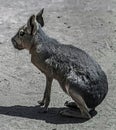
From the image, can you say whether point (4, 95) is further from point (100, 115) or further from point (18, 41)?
point (100, 115)

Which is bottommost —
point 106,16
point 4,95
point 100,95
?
point 106,16

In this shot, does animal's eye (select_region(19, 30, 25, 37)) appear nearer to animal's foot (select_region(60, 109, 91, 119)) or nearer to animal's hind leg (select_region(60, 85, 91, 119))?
animal's hind leg (select_region(60, 85, 91, 119))

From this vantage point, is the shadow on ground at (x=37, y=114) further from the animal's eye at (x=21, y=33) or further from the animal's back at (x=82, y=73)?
the animal's eye at (x=21, y=33)

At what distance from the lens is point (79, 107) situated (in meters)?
7.33

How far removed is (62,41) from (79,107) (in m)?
3.01

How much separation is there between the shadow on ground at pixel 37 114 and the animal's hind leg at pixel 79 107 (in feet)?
0.22

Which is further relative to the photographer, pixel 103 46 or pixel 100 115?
pixel 103 46

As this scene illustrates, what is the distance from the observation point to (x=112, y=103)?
7895 millimetres

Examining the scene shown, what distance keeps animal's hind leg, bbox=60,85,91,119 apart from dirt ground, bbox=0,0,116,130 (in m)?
0.08

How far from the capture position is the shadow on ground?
741 cm

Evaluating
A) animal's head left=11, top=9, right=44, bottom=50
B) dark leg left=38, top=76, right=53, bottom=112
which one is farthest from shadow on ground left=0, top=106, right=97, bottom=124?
animal's head left=11, top=9, right=44, bottom=50

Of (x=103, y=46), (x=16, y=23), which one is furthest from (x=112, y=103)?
(x=16, y=23)

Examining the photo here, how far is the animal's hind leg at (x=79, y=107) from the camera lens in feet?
23.6

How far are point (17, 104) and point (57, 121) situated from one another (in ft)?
2.44
